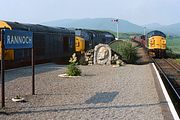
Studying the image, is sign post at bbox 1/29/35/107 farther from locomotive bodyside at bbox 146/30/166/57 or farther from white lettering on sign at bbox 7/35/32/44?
locomotive bodyside at bbox 146/30/166/57

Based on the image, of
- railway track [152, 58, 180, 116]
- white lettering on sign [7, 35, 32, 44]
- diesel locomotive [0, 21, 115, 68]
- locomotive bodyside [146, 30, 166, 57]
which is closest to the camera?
white lettering on sign [7, 35, 32, 44]

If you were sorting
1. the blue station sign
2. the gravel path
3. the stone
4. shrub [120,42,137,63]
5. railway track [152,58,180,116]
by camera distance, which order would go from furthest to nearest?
shrub [120,42,137,63] → the stone → railway track [152,58,180,116] → the blue station sign → the gravel path

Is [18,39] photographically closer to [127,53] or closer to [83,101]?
[83,101]

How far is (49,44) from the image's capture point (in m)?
26.5

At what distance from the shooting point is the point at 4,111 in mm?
8570

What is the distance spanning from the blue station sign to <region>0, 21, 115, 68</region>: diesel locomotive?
24.5ft

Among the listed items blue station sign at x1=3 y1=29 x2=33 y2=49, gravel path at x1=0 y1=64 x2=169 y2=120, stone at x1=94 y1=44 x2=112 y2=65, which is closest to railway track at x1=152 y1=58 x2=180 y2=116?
gravel path at x1=0 y1=64 x2=169 y2=120

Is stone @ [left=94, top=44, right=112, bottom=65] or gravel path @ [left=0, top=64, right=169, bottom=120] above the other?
stone @ [left=94, top=44, right=112, bottom=65]

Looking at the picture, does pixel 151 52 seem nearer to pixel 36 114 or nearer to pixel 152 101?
pixel 152 101

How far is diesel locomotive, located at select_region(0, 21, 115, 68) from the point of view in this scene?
20.0 m

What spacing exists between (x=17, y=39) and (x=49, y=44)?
1635cm

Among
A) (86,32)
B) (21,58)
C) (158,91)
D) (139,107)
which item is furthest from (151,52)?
(139,107)

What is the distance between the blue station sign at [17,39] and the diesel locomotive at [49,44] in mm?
7463

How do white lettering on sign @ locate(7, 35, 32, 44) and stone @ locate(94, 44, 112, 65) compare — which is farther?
stone @ locate(94, 44, 112, 65)
